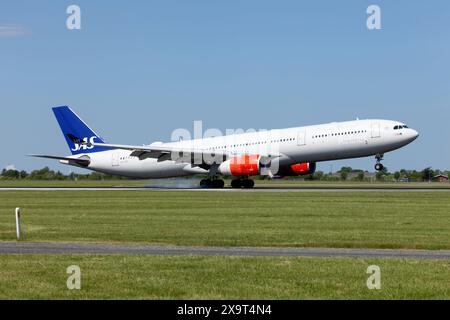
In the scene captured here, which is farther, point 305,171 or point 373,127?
point 305,171

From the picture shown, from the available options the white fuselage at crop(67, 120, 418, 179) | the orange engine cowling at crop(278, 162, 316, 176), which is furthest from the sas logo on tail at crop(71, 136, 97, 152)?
the orange engine cowling at crop(278, 162, 316, 176)

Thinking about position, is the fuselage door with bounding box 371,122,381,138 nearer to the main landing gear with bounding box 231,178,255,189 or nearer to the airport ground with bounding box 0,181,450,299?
the main landing gear with bounding box 231,178,255,189

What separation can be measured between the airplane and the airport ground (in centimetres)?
1321

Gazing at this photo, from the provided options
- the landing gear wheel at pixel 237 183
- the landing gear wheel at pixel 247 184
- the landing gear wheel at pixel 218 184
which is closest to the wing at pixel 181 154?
the landing gear wheel at pixel 218 184

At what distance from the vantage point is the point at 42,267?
14914 mm

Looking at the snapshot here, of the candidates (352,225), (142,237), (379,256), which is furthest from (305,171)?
(379,256)

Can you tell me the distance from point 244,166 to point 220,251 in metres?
36.6

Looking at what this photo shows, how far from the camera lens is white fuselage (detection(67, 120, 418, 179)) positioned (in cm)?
5200

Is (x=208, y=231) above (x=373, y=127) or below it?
below

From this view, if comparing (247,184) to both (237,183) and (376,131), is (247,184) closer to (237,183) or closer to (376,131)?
(237,183)

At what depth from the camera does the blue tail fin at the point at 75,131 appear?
65.9 metres

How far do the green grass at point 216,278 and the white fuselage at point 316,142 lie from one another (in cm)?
3664
